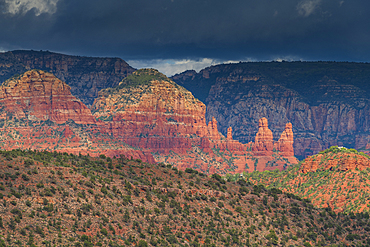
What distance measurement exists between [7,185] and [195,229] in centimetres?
3129

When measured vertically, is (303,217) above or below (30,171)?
below

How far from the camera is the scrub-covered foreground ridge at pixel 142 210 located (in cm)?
10772

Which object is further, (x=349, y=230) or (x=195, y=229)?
(x=349, y=230)

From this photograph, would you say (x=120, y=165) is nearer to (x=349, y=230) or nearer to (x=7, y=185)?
(x=7, y=185)

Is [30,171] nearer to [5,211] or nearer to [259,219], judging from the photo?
[5,211]

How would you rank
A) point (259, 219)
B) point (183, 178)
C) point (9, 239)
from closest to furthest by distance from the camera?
point (9, 239) < point (259, 219) < point (183, 178)

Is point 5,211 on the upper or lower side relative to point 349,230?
upper

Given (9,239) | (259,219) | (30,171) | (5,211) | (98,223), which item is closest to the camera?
(9,239)

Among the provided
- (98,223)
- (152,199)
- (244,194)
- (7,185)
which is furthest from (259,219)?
(7,185)

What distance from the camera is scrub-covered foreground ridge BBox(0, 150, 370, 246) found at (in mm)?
107719

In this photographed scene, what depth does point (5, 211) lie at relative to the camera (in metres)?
105

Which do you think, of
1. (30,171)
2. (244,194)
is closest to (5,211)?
(30,171)

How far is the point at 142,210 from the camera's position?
123250mm

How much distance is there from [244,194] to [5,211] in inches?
2274
